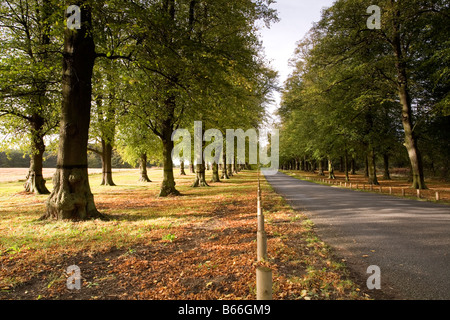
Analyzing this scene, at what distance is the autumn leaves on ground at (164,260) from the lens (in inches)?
142

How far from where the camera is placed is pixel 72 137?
26.8 ft

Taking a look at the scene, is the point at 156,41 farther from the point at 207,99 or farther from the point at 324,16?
the point at 324,16

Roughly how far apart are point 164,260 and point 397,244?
5.32 meters

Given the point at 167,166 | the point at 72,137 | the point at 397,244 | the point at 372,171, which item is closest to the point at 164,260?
the point at 397,244

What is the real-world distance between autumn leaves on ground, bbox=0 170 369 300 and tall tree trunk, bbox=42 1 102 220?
71 centimetres

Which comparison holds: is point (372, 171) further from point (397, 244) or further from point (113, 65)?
point (113, 65)

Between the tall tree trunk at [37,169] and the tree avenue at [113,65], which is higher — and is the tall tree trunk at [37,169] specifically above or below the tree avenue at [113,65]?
below

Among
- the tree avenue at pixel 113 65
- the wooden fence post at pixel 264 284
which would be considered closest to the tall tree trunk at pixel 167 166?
the tree avenue at pixel 113 65

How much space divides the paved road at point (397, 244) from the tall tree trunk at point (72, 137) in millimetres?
8095

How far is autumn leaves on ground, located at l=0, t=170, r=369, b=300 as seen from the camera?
11.9 feet

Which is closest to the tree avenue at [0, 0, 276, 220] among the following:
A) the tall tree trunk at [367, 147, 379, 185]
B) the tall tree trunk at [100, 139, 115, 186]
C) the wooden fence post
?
the wooden fence post

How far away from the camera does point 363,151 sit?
26.2 m

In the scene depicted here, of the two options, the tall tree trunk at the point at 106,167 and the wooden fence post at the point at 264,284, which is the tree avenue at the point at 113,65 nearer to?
the wooden fence post at the point at 264,284
